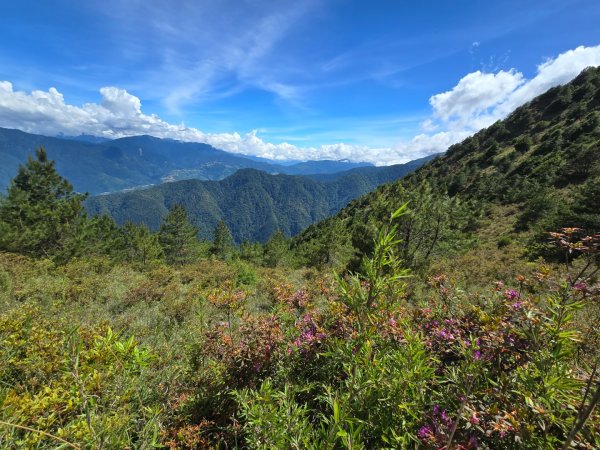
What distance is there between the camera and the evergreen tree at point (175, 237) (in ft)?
123

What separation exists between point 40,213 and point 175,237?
19898 mm

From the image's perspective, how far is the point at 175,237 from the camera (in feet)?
125

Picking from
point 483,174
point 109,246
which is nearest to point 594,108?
point 483,174

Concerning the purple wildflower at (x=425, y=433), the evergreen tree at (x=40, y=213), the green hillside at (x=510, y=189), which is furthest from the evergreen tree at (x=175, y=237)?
the purple wildflower at (x=425, y=433)

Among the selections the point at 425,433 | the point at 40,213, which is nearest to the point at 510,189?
the point at 425,433

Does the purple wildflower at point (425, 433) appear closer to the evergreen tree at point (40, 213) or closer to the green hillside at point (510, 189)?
the green hillside at point (510, 189)

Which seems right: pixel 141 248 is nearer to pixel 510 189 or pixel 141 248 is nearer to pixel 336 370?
pixel 336 370

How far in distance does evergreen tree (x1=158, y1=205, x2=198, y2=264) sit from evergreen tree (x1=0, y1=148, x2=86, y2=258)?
639 inches

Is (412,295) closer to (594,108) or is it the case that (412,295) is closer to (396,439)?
(396,439)

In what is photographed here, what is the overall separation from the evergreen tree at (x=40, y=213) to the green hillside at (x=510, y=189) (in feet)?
64.4

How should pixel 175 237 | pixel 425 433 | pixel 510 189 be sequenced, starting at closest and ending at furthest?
pixel 425 433, pixel 175 237, pixel 510 189

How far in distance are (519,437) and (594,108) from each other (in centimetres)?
7117

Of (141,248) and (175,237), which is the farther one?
(175,237)

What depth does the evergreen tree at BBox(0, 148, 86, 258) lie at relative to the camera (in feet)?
58.1
